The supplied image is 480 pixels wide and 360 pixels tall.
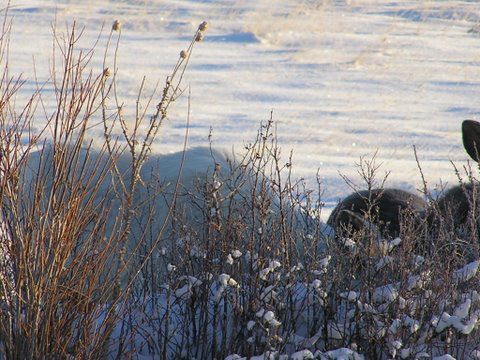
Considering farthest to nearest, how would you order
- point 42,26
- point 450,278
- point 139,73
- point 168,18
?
point 168,18 < point 42,26 < point 139,73 < point 450,278

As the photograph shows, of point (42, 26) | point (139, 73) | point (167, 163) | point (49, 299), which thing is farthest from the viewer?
point (42, 26)

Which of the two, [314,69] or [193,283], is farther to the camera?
[314,69]

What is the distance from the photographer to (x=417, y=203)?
21.1ft

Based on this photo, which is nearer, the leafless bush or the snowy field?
the leafless bush

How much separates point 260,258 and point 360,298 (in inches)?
16.5

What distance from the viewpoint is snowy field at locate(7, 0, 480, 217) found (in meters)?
10.3

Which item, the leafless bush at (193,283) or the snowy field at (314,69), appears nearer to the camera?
the leafless bush at (193,283)

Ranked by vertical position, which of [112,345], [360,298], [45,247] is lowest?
[112,345]

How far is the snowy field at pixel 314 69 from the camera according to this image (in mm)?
10266

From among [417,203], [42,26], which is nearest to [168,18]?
[42,26]

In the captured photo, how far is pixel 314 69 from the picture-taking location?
15.1 metres

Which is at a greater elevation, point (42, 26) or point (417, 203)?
point (42, 26)

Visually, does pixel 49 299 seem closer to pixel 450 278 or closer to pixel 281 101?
pixel 450 278

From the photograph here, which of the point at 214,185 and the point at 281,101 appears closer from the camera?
the point at 214,185
